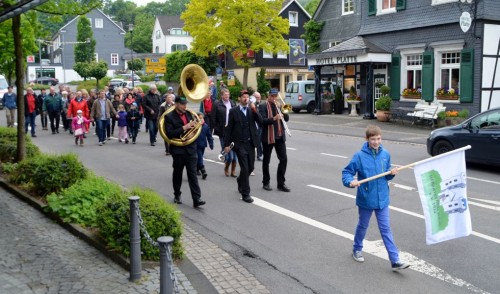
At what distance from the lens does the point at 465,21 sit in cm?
2105

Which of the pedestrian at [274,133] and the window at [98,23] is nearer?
the pedestrian at [274,133]

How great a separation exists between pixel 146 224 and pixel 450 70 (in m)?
20.0

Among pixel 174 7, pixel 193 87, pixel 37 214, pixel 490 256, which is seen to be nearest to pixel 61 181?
pixel 37 214

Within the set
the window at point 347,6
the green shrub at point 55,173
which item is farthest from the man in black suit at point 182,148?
the window at point 347,6

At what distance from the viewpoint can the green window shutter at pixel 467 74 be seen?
2189cm

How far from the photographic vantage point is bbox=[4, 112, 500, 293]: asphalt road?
5.89 metres

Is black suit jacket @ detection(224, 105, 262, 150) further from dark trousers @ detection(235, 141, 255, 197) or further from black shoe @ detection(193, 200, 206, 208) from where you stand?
black shoe @ detection(193, 200, 206, 208)

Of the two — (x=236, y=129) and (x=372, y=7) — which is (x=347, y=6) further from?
(x=236, y=129)

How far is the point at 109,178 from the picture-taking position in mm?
11898

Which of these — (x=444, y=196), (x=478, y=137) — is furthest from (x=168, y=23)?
(x=444, y=196)

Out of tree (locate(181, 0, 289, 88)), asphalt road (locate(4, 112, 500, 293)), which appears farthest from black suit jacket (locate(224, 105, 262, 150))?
tree (locate(181, 0, 289, 88))

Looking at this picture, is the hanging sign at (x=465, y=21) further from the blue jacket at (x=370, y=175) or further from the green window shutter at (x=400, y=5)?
the blue jacket at (x=370, y=175)

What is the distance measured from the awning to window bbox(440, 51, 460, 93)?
314cm

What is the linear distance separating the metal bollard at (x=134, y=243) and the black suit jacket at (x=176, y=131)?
3595 mm
